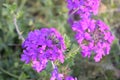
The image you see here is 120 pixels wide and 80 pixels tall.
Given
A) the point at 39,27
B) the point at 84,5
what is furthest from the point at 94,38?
the point at 39,27

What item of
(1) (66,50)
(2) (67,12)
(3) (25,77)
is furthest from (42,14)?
(1) (66,50)

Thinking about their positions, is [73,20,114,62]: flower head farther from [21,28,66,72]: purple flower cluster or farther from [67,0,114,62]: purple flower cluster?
[21,28,66,72]: purple flower cluster

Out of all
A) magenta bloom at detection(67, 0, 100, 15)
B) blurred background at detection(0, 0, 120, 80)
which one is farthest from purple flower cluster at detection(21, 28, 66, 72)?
magenta bloom at detection(67, 0, 100, 15)

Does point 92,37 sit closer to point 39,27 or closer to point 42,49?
point 42,49

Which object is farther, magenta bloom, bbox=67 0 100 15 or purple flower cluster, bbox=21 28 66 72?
magenta bloom, bbox=67 0 100 15

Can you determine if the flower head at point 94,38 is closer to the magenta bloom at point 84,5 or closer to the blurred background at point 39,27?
the blurred background at point 39,27

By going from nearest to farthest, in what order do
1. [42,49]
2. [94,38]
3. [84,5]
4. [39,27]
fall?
[42,49], [94,38], [84,5], [39,27]

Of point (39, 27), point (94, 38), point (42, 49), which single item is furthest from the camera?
point (39, 27)

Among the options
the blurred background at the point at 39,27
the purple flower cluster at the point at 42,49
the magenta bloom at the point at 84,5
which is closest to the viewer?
the purple flower cluster at the point at 42,49

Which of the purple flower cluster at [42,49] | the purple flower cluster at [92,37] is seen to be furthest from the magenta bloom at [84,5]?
the purple flower cluster at [42,49]
